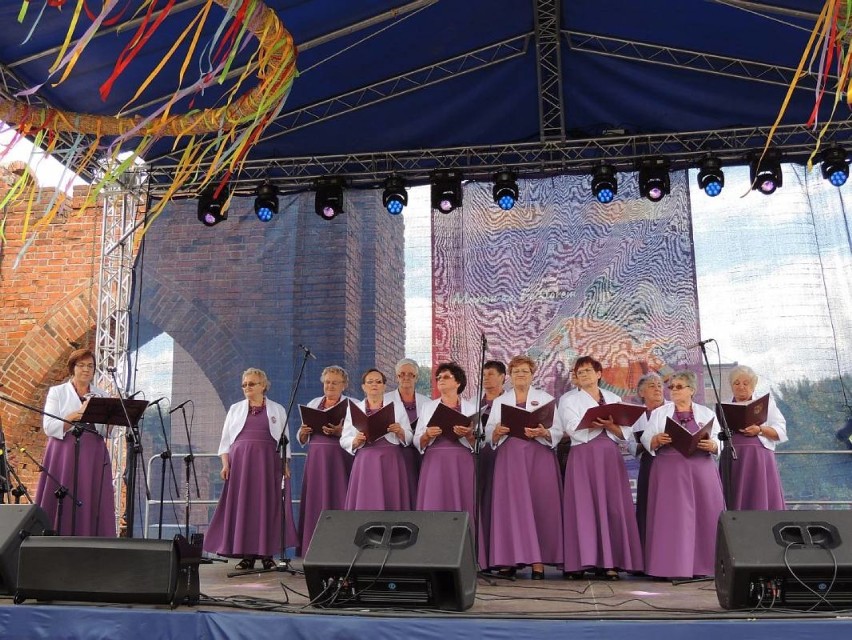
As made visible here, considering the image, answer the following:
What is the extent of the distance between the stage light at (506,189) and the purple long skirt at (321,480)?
2.48 meters

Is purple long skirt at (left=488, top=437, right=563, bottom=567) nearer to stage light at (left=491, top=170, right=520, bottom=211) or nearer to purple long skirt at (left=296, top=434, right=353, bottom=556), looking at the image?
purple long skirt at (left=296, top=434, right=353, bottom=556)

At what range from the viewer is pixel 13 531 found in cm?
418

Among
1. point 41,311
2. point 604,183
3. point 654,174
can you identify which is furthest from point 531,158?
point 41,311

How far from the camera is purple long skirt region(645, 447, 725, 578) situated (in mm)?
5473

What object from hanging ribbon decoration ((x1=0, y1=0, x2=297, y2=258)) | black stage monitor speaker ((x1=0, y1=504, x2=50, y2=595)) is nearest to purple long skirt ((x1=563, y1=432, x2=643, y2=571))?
hanging ribbon decoration ((x1=0, y1=0, x2=297, y2=258))

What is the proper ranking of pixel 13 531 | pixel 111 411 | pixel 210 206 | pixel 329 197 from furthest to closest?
pixel 210 206 → pixel 329 197 → pixel 111 411 → pixel 13 531

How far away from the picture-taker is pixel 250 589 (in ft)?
16.0

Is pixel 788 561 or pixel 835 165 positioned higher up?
pixel 835 165

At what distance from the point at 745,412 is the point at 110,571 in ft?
13.2

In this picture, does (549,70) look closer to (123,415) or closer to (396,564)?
(123,415)

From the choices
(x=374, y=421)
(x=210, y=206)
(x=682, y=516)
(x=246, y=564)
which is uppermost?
(x=210, y=206)

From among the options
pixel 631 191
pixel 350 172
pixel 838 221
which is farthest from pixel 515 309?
pixel 838 221

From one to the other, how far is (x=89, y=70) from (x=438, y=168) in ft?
9.36

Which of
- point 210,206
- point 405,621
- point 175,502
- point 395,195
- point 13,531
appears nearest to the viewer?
point 405,621
